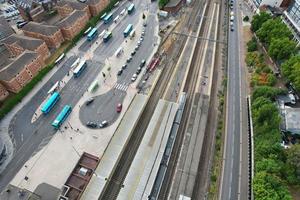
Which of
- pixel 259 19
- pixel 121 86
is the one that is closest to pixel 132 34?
pixel 121 86

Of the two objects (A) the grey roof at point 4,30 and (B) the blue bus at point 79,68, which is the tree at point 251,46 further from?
(A) the grey roof at point 4,30

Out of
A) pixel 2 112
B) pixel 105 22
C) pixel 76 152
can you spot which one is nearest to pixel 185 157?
pixel 76 152

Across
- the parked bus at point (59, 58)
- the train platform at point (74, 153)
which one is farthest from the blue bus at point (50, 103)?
the parked bus at point (59, 58)

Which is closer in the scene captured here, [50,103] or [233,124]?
[233,124]

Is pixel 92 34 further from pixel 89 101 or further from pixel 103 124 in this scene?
pixel 103 124

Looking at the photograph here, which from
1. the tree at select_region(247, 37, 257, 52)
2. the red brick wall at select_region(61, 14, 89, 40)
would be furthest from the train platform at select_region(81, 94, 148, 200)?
the red brick wall at select_region(61, 14, 89, 40)

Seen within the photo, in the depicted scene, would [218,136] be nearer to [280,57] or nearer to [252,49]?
[280,57]
